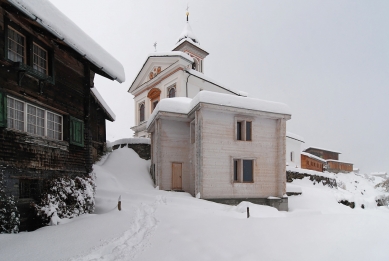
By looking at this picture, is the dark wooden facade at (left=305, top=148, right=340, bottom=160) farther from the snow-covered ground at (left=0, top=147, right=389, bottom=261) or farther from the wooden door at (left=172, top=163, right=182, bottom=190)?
the snow-covered ground at (left=0, top=147, right=389, bottom=261)

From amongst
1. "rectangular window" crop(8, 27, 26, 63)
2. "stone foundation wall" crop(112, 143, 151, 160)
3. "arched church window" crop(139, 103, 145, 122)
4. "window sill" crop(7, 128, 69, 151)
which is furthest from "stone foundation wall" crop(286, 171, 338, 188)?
"rectangular window" crop(8, 27, 26, 63)

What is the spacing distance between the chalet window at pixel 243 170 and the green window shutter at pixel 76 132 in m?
8.98

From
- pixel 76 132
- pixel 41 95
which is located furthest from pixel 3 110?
pixel 76 132

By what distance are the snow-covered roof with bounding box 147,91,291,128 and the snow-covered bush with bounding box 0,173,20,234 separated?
9.91 meters

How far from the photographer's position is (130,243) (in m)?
7.15

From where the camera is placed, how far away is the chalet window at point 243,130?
53.1ft

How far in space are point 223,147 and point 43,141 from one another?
9608mm

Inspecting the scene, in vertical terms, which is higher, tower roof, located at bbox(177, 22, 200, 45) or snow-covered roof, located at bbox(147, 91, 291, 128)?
tower roof, located at bbox(177, 22, 200, 45)

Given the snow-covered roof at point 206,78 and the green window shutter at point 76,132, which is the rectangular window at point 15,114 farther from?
the snow-covered roof at point 206,78

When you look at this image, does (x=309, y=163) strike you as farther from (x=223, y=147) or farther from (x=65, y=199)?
(x=65, y=199)

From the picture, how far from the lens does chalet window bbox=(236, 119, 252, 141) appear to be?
1619 cm

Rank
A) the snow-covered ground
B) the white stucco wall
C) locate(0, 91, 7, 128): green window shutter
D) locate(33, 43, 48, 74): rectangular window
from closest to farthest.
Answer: the snow-covered ground, locate(0, 91, 7, 128): green window shutter, locate(33, 43, 48, 74): rectangular window, the white stucco wall

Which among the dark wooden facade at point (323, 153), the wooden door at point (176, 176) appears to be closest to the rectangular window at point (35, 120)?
the wooden door at point (176, 176)

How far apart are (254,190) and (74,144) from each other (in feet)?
35.3
